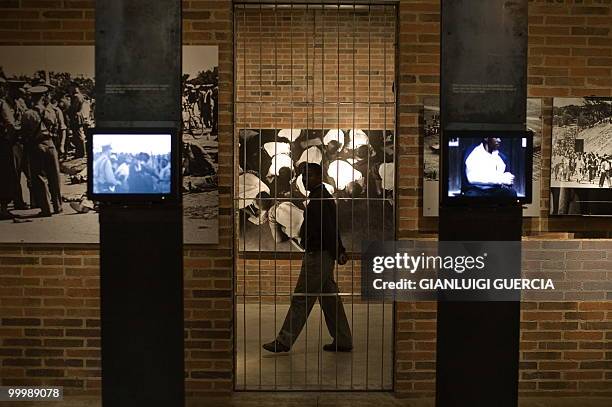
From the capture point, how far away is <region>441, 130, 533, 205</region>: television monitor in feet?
12.2

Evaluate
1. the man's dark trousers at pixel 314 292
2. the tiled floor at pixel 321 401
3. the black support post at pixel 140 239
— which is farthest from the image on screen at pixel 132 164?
the man's dark trousers at pixel 314 292

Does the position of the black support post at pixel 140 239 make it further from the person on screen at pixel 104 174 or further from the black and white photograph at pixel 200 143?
the black and white photograph at pixel 200 143

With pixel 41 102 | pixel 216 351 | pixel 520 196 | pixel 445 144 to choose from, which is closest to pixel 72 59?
pixel 41 102

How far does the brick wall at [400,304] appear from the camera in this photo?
213 inches

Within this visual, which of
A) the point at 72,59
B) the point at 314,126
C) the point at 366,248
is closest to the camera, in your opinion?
the point at 72,59

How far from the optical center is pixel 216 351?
18.0 ft

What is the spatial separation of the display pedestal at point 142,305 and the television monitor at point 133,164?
0.38 ft

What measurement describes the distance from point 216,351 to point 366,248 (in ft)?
7.98

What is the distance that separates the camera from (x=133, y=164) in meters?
3.72

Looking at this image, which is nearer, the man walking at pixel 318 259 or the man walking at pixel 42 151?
the man walking at pixel 42 151

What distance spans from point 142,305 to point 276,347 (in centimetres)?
271

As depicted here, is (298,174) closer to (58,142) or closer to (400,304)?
(400,304)

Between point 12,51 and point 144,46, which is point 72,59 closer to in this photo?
point 12,51

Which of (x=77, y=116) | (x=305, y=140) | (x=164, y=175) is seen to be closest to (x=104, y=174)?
(x=164, y=175)
